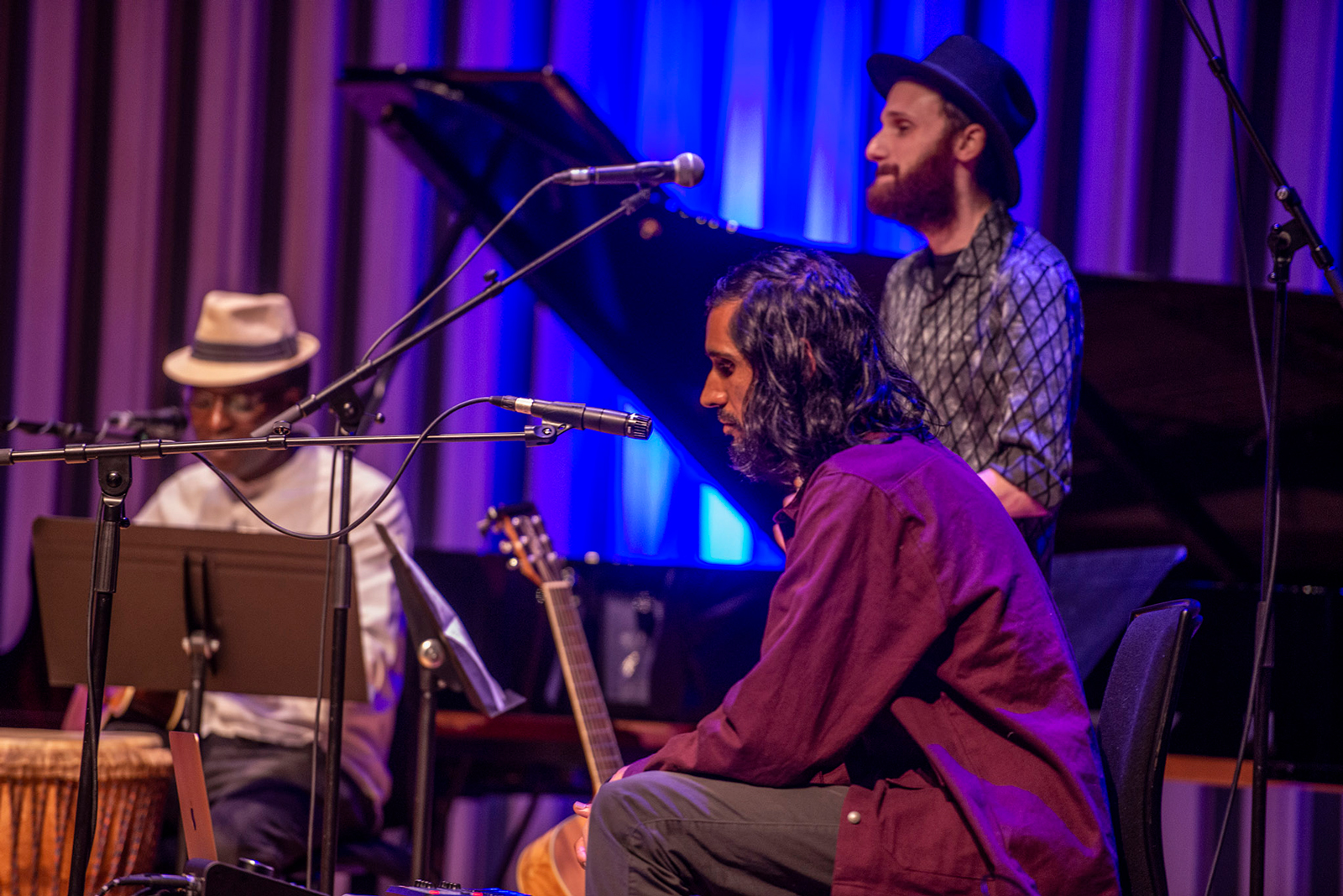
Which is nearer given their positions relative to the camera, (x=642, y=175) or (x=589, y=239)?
(x=642, y=175)

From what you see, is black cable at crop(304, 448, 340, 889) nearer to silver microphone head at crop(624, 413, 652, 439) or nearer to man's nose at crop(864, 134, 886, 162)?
silver microphone head at crop(624, 413, 652, 439)

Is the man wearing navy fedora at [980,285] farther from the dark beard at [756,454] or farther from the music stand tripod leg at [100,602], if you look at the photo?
the music stand tripod leg at [100,602]

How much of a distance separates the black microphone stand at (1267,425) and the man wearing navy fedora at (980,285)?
0.41 metres

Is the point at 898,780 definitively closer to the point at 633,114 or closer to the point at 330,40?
the point at 633,114

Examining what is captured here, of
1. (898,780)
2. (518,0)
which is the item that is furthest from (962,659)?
(518,0)

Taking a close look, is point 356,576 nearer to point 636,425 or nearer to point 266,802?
point 266,802

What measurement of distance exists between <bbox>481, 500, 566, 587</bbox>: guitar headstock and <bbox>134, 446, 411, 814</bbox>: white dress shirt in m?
0.35

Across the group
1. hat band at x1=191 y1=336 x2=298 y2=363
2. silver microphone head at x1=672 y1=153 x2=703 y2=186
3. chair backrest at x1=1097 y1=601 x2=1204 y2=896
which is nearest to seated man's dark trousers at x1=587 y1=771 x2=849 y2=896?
chair backrest at x1=1097 y1=601 x2=1204 y2=896

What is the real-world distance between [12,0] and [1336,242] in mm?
5365

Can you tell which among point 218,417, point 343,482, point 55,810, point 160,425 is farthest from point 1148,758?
point 218,417

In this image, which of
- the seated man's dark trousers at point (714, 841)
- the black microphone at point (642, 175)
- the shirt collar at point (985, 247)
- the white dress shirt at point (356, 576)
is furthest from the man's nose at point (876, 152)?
the seated man's dark trousers at point (714, 841)

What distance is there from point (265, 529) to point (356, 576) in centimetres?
66

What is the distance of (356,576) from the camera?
3.06m

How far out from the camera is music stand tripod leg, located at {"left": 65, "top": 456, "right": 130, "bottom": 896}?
2037 mm
